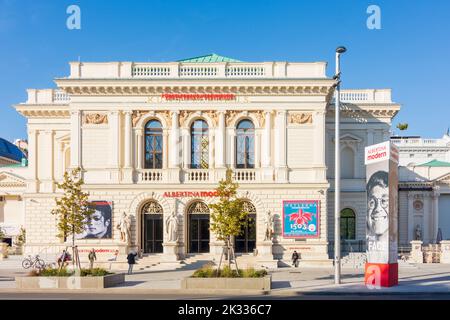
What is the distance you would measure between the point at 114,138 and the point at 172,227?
26.4 ft

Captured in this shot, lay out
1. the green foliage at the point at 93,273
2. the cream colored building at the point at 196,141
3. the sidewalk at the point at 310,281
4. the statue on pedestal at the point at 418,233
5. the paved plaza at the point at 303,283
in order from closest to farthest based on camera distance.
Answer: the paved plaza at the point at 303,283 < the sidewalk at the point at 310,281 < the green foliage at the point at 93,273 < the cream colored building at the point at 196,141 < the statue on pedestal at the point at 418,233

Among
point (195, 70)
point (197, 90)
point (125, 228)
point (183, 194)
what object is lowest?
point (125, 228)

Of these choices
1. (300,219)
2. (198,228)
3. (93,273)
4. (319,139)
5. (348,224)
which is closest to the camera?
(93,273)

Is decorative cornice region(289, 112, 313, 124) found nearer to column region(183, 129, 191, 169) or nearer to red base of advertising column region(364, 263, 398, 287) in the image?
column region(183, 129, 191, 169)

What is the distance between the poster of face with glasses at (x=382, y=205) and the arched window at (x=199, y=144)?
15.9 meters

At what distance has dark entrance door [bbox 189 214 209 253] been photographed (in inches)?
1560

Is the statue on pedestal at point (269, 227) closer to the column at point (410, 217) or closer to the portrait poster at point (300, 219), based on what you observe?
the portrait poster at point (300, 219)

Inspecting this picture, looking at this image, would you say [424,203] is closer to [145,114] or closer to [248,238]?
[248,238]

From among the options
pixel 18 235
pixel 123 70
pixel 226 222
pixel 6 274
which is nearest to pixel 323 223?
pixel 226 222

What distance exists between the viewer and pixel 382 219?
26.0m

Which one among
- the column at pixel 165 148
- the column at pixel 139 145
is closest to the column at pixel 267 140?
the column at pixel 165 148

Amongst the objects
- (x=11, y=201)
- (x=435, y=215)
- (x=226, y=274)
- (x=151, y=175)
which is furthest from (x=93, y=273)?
(x=435, y=215)

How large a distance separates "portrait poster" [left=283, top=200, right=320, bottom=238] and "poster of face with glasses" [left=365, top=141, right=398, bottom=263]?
1191 cm

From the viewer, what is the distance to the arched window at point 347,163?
4675cm
